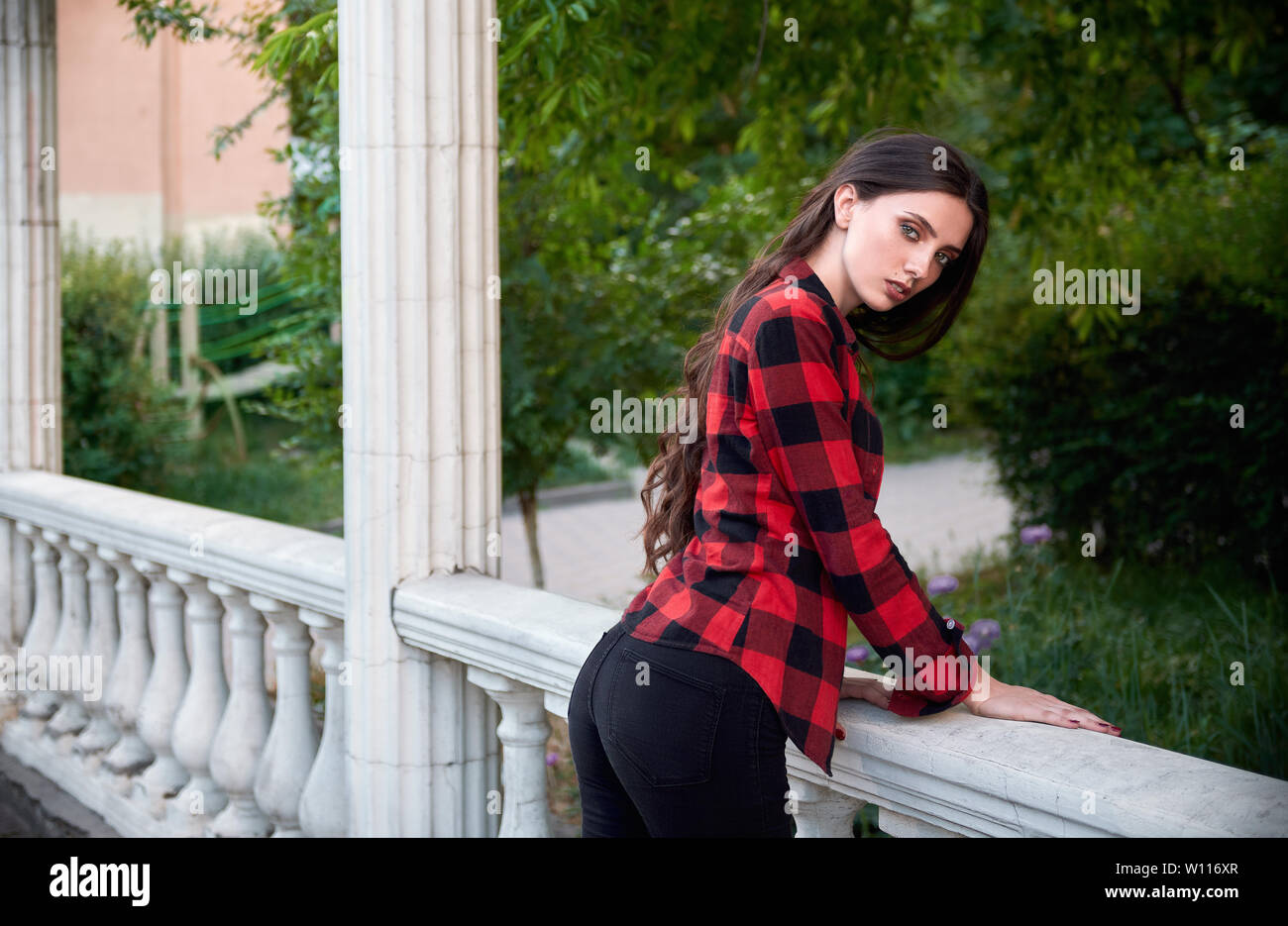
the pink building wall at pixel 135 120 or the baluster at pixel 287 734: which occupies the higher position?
the pink building wall at pixel 135 120

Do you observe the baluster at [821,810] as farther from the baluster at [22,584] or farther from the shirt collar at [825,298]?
the baluster at [22,584]

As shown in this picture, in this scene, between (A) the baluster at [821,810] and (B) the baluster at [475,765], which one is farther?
(B) the baluster at [475,765]

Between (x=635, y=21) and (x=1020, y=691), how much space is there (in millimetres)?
3478

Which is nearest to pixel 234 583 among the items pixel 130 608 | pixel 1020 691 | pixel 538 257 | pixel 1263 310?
pixel 130 608

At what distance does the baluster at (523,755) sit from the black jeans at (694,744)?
0.84 metres

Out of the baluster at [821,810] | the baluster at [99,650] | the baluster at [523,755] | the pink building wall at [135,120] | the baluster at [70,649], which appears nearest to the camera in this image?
the baluster at [821,810]

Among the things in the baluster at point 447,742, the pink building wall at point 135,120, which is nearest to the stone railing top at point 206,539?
the baluster at point 447,742

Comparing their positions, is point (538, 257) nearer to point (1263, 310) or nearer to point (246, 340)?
point (1263, 310)

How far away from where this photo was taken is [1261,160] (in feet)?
26.0

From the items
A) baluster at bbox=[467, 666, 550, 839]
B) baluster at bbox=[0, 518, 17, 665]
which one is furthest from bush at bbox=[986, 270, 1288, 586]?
baluster at bbox=[0, 518, 17, 665]

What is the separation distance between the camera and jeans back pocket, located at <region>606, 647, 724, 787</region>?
5.05ft

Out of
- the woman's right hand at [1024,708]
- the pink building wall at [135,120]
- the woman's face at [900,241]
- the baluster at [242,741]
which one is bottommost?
the baluster at [242,741]

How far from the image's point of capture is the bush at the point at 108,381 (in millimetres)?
9039
